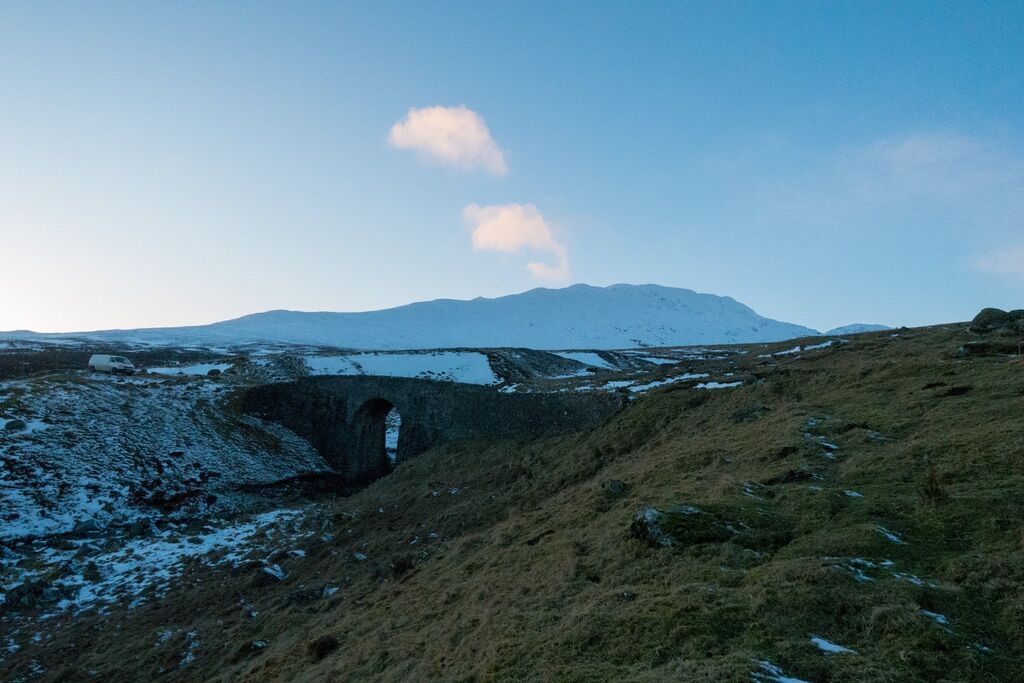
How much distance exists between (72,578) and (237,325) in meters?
163

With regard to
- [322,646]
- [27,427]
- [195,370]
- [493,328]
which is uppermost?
[493,328]

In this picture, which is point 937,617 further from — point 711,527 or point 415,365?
point 415,365

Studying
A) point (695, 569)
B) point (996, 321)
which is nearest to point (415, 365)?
point (996, 321)

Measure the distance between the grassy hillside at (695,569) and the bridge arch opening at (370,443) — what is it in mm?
16567

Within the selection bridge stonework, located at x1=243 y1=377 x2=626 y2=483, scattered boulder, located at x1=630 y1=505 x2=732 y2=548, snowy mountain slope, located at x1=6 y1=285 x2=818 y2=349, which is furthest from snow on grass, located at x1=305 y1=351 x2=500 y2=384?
snowy mountain slope, located at x1=6 y1=285 x2=818 y2=349

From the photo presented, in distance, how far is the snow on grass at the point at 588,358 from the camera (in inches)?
2363

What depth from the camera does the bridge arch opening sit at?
3781 cm

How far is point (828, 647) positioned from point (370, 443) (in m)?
35.5

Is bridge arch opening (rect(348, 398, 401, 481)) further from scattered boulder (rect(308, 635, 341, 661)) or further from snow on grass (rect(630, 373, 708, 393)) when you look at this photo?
scattered boulder (rect(308, 635, 341, 661))

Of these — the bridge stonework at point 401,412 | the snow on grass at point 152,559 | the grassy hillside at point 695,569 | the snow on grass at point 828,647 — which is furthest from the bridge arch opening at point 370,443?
the snow on grass at point 828,647

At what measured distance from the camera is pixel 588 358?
64562mm

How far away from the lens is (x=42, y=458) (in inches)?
1054

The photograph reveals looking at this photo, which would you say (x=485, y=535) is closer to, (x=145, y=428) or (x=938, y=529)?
(x=938, y=529)

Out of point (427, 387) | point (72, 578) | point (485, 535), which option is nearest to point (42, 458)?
point (72, 578)
